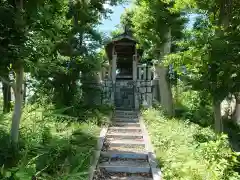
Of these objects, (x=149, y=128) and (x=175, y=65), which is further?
(x=149, y=128)

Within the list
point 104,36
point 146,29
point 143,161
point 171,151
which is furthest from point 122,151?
point 104,36

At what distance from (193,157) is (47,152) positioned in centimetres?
290

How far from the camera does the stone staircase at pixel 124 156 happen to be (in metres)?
7.34

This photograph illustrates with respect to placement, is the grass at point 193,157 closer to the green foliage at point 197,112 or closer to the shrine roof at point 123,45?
the green foliage at point 197,112

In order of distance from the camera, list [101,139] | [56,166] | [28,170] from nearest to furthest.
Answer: [28,170] → [56,166] → [101,139]

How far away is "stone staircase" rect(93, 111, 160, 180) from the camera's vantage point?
7.34 metres

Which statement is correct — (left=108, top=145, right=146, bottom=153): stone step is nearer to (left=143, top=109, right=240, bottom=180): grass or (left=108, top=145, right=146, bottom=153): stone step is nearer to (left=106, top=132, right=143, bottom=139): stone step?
(left=143, top=109, right=240, bottom=180): grass

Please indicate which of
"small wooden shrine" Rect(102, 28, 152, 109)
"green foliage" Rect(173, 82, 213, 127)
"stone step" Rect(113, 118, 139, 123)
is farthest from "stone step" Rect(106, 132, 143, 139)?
"small wooden shrine" Rect(102, 28, 152, 109)

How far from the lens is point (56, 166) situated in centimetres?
645

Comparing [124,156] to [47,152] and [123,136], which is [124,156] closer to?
[123,136]

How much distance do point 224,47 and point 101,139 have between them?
4128 millimetres

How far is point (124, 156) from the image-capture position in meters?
8.52

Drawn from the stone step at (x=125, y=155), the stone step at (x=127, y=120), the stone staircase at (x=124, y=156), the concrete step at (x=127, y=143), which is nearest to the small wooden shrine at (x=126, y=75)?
the stone step at (x=127, y=120)

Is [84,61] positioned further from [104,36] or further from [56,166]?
[56,166]
